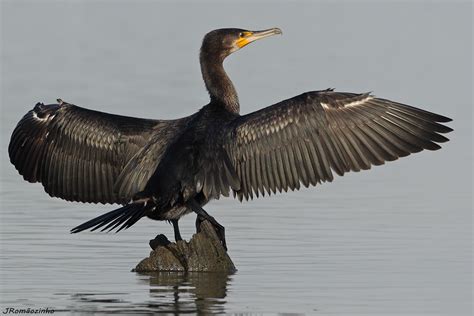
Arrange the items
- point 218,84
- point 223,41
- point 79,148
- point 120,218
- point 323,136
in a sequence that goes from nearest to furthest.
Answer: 1. point 120,218
2. point 323,136
3. point 79,148
4. point 218,84
5. point 223,41

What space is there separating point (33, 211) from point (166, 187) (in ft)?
12.9

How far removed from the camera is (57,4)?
65.1 m

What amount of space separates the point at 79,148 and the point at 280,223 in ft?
9.54

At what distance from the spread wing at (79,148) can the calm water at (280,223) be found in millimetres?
637

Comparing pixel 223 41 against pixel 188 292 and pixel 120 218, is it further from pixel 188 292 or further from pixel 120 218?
pixel 188 292

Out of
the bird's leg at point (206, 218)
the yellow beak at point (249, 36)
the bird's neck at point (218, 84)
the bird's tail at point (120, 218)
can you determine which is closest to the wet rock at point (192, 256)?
the bird's leg at point (206, 218)

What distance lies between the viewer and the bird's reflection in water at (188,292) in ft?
41.1

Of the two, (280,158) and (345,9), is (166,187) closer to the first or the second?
(280,158)

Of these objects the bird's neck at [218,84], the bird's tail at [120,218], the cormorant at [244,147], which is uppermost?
the bird's neck at [218,84]

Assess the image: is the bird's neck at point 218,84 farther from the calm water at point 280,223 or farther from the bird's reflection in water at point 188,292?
the bird's reflection in water at point 188,292

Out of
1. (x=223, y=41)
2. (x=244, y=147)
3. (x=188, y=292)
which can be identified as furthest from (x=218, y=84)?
(x=188, y=292)

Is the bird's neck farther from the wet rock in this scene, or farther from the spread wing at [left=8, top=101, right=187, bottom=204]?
the wet rock

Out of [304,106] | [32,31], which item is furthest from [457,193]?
[32,31]

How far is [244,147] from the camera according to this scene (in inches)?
594
